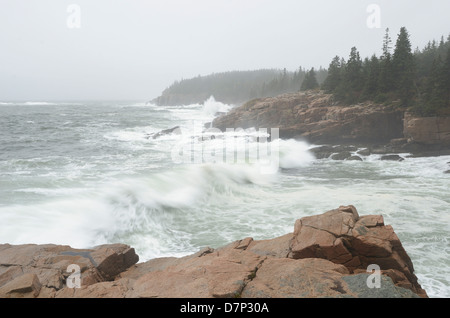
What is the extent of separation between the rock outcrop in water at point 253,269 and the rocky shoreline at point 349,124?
21.6m

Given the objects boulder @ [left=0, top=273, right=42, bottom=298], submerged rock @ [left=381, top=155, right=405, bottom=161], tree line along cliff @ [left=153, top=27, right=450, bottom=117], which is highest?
tree line along cliff @ [left=153, top=27, right=450, bottom=117]

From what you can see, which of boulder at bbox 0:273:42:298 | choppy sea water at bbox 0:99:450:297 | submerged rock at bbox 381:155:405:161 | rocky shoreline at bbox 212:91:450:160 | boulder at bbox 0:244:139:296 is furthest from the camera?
rocky shoreline at bbox 212:91:450:160

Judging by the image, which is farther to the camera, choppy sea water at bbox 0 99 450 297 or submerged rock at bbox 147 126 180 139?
submerged rock at bbox 147 126 180 139

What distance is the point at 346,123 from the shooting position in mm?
29578

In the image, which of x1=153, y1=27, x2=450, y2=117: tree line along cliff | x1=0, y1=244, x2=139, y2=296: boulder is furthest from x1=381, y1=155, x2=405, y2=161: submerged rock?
x1=0, y1=244, x2=139, y2=296: boulder

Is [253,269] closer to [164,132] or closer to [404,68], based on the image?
[164,132]

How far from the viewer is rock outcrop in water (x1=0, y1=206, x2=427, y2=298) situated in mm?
4395

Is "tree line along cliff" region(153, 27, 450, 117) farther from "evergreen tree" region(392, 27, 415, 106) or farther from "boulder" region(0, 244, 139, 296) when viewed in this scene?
"boulder" region(0, 244, 139, 296)

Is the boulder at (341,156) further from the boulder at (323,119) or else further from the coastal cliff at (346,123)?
the boulder at (323,119)

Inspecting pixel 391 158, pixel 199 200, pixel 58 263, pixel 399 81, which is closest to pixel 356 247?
pixel 58 263

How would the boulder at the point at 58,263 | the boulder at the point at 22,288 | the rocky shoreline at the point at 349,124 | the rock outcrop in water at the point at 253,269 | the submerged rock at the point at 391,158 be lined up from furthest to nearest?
the rocky shoreline at the point at 349,124 < the submerged rock at the point at 391,158 < the boulder at the point at 58,263 < the boulder at the point at 22,288 < the rock outcrop in water at the point at 253,269

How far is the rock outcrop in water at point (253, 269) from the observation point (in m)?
4.39

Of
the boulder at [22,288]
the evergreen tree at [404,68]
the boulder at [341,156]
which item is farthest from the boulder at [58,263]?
the evergreen tree at [404,68]
